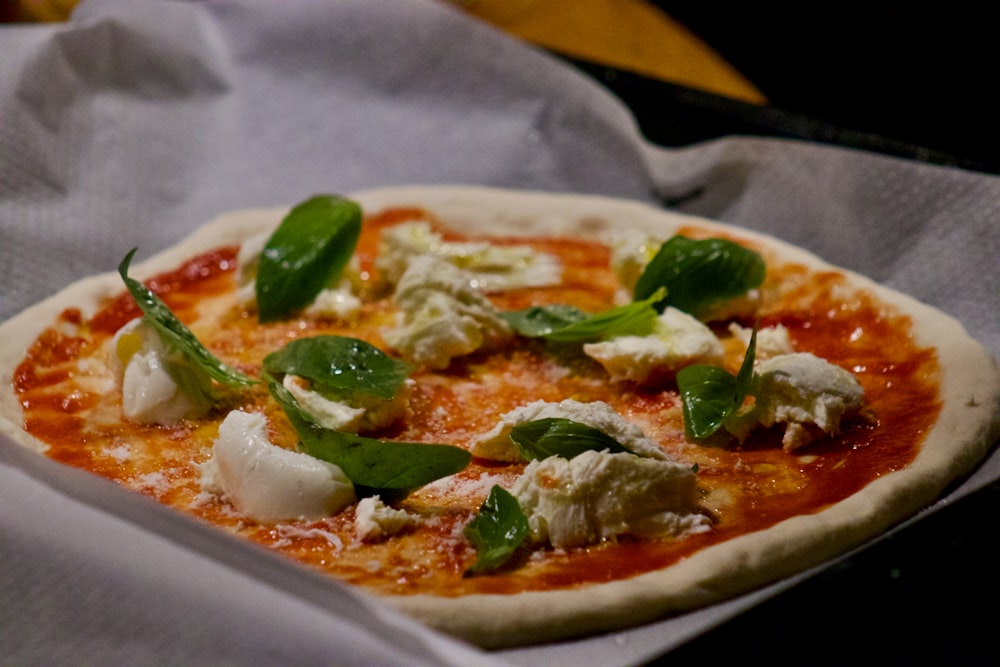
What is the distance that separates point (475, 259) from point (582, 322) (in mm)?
704

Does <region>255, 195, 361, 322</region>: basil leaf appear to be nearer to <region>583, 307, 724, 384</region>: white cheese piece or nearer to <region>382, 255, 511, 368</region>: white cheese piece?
<region>382, 255, 511, 368</region>: white cheese piece

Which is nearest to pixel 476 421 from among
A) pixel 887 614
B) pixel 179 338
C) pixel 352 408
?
pixel 352 408

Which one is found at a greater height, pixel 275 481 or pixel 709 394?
pixel 709 394

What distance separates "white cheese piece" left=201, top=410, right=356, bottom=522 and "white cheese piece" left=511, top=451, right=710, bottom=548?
377mm

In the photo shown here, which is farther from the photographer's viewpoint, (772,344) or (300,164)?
(300,164)

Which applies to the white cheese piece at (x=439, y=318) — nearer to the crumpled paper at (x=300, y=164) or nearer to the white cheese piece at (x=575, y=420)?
the white cheese piece at (x=575, y=420)

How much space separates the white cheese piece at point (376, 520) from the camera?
2088 millimetres

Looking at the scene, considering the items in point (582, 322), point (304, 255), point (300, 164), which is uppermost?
point (582, 322)

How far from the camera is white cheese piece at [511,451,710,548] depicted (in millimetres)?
2080

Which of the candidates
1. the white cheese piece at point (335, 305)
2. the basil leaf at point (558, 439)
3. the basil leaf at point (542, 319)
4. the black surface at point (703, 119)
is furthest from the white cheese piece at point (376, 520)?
the black surface at point (703, 119)

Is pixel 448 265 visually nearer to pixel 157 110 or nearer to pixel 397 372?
pixel 397 372

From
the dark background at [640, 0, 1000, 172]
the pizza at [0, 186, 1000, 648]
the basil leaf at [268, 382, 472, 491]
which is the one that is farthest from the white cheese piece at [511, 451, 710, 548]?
the dark background at [640, 0, 1000, 172]

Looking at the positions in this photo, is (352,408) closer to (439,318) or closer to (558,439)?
(439,318)

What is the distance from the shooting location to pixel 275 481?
2.17 metres
